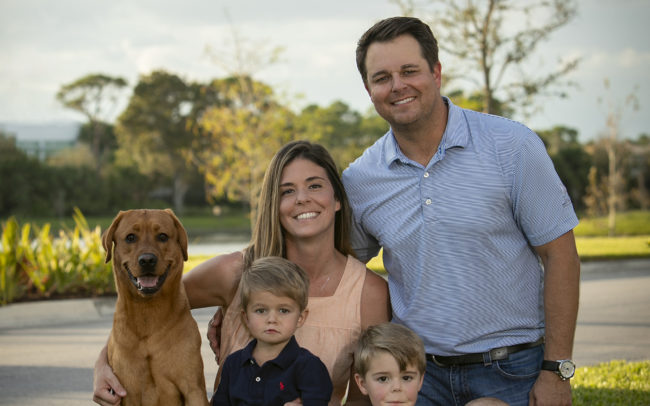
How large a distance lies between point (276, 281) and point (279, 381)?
0.48 metres

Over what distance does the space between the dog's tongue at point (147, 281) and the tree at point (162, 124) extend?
42.2 metres

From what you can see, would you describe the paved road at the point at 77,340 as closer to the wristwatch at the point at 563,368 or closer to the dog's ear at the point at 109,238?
the dog's ear at the point at 109,238

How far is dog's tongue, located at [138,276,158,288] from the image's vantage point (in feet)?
10.6

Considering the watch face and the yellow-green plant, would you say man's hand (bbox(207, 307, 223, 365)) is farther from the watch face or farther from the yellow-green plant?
the yellow-green plant

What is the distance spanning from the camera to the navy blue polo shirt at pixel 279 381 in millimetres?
3041

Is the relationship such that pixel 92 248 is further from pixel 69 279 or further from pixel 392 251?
pixel 392 251

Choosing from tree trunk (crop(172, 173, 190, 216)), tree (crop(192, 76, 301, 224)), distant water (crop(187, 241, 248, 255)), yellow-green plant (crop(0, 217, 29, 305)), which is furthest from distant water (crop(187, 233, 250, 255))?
tree trunk (crop(172, 173, 190, 216))

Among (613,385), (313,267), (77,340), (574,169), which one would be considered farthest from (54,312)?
(574,169)

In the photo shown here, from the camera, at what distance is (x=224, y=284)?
360 centimetres

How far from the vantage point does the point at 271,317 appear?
3.10 metres

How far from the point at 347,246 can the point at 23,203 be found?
3487 centimetres

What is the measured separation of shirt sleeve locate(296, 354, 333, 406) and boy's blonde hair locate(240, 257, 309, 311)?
11.6 inches

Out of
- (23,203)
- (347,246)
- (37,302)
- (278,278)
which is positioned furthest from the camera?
(23,203)

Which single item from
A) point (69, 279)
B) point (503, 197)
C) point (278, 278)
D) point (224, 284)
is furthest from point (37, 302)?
point (503, 197)
